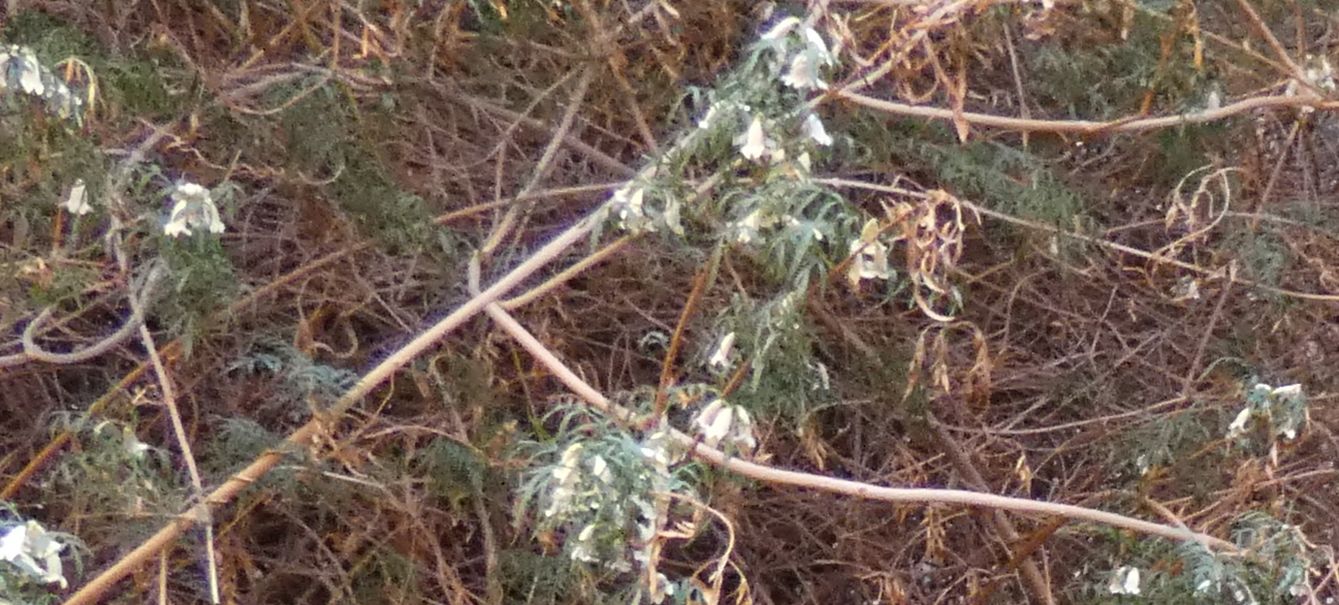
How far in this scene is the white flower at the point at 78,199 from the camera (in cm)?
117

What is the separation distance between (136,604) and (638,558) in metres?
0.69

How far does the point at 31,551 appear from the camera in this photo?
1050 millimetres

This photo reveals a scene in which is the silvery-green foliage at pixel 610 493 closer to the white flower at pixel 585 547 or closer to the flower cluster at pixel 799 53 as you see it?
the white flower at pixel 585 547

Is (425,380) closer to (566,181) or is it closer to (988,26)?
(566,181)

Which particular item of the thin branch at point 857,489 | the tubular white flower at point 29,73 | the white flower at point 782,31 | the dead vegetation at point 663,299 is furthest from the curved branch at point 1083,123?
the tubular white flower at point 29,73

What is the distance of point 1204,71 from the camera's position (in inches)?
58.2

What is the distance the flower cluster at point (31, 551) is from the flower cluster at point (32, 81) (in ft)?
1.25

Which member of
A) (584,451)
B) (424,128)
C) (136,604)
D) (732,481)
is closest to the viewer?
(584,451)

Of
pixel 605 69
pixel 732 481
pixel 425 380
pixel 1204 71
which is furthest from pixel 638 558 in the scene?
pixel 1204 71

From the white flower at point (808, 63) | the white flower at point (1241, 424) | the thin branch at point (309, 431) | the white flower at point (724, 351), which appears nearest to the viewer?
the white flower at point (808, 63)

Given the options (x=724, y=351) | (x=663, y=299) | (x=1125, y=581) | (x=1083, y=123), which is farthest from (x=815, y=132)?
(x=1125, y=581)

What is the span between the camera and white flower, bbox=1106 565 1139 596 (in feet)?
4.38

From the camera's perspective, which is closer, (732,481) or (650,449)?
(650,449)

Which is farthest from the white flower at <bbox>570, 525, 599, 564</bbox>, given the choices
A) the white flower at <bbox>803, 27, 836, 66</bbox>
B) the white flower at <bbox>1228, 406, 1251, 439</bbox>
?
the white flower at <bbox>1228, 406, 1251, 439</bbox>
